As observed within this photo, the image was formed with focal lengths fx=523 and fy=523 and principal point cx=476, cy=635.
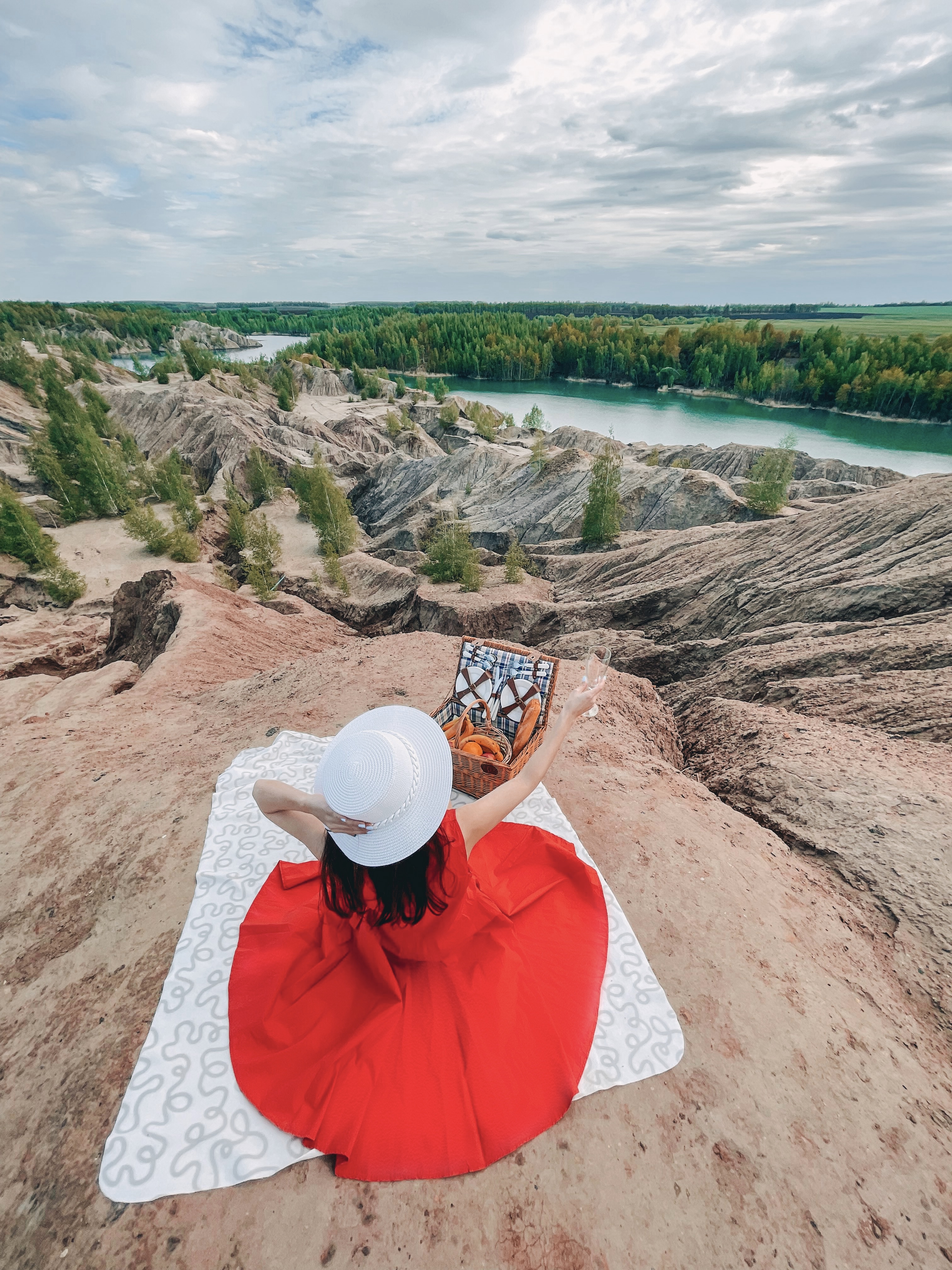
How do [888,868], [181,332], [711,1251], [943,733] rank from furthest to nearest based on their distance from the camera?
1. [181,332]
2. [943,733]
3. [888,868]
4. [711,1251]

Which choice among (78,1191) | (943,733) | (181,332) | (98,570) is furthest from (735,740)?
(181,332)

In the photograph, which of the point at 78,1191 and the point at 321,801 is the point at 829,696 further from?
the point at 78,1191

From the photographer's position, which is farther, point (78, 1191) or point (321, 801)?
point (78, 1191)

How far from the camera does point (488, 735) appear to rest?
587 centimetres

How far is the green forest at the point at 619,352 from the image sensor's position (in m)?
50.0

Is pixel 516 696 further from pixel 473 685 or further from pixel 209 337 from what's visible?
pixel 209 337

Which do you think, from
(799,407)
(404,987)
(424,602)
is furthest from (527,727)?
(799,407)

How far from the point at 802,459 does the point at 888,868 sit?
34112mm

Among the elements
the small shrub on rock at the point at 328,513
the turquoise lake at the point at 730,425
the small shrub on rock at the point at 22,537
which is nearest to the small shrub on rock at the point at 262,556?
the small shrub on rock at the point at 328,513

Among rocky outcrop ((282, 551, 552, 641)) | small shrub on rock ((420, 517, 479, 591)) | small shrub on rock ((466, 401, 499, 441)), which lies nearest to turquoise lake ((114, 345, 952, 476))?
small shrub on rock ((466, 401, 499, 441))

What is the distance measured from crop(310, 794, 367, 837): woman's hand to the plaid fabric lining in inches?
159

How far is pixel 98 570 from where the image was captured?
19750mm

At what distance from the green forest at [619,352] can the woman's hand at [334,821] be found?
52923 mm

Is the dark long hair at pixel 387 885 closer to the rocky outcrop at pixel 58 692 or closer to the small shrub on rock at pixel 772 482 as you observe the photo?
the rocky outcrop at pixel 58 692
